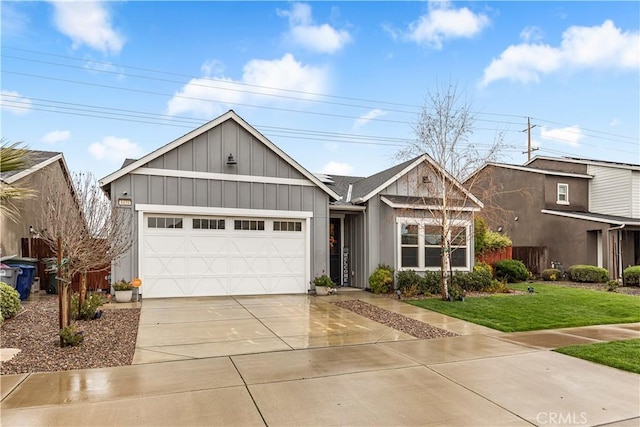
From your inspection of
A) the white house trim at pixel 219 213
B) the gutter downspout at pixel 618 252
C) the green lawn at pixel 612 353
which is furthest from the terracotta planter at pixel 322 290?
the gutter downspout at pixel 618 252

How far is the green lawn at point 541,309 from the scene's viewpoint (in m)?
8.80

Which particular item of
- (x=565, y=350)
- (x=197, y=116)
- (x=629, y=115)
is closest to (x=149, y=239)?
(x=565, y=350)

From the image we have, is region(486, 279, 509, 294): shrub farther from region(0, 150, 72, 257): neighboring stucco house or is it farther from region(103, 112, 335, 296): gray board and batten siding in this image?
region(0, 150, 72, 257): neighboring stucco house

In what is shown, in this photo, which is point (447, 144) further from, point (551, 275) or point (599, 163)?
point (599, 163)

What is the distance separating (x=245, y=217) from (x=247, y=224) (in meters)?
0.26

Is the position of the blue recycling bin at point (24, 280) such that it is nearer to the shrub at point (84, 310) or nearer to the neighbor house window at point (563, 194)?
the shrub at point (84, 310)

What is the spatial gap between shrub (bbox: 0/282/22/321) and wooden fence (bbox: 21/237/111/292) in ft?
10.2

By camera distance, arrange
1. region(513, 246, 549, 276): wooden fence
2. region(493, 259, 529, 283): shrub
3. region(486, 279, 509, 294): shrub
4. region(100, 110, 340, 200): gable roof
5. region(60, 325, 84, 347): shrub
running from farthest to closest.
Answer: region(513, 246, 549, 276): wooden fence
region(493, 259, 529, 283): shrub
region(486, 279, 509, 294): shrub
region(100, 110, 340, 200): gable roof
region(60, 325, 84, 347): shrub

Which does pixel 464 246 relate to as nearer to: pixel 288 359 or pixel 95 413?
pixel 288 359

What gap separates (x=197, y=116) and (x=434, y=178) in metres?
15.6

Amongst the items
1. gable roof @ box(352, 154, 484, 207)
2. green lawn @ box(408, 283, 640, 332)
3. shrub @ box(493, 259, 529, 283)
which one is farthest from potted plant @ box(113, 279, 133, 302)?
shrub @ box(493, 259, 529, 283)

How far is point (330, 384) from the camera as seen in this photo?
15.9 feet

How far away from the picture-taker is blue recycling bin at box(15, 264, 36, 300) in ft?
36.3

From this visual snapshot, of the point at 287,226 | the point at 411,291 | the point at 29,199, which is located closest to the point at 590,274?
the point at 411,291
